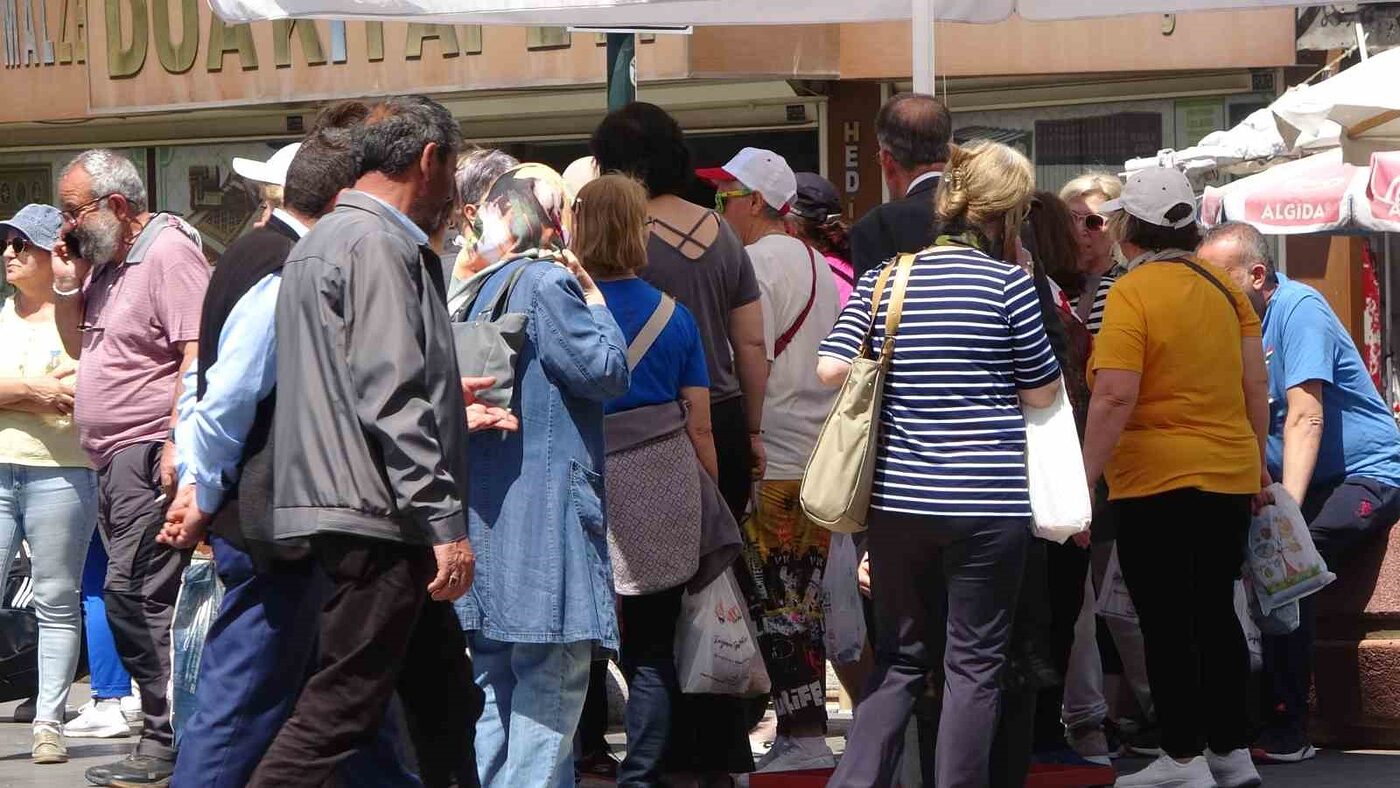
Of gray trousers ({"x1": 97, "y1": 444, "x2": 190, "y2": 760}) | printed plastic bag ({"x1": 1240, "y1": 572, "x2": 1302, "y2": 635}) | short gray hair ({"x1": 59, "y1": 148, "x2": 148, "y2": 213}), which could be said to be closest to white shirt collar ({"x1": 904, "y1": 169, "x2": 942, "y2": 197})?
printed plastic bag ({"x1": 1240, "y1": 572, "x2": 1302, "y2": 635})

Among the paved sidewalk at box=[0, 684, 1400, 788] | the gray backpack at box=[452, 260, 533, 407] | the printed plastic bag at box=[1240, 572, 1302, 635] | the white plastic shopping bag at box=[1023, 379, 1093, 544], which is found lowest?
the paved sidewalk at box=[0, 684, 1400, 788]

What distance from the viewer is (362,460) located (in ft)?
15.0

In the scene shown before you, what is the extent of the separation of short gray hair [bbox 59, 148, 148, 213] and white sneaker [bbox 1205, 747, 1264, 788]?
3862mm

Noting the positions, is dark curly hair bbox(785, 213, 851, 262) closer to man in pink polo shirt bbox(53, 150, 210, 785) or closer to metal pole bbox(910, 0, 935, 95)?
metal pole bbox(910, 0, 935, 95)

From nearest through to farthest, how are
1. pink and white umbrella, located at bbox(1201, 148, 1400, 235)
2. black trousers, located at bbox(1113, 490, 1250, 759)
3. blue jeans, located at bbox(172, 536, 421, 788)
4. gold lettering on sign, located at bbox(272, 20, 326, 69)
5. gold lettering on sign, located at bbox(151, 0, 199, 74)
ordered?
blue jeans, located at bbox(172, 536, 421, 788) < black trousers, located at bbox(1113, 490, 1250, 759) < pink and white umbrella, located at bbox(1201, 148, 1400, 235) < gold lettering on sign, located at bbox(272, 20, 326, 69) < gold lettering on sign, located at bbox(151, 0, 199, 74)

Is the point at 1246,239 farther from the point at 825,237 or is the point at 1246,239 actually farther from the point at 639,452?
the point at 639,452

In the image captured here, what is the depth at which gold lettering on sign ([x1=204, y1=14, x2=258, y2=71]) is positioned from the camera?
15.0 metres

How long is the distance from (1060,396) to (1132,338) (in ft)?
2.43

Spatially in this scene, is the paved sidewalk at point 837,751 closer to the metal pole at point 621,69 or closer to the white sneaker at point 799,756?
the white sneaker at point 799,756

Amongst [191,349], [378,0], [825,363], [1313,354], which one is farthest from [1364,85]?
[191,349]

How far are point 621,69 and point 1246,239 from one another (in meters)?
2.50

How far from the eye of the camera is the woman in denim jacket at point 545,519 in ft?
17.4

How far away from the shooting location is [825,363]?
18.3 feet

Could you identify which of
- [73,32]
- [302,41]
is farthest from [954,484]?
[73,32]
